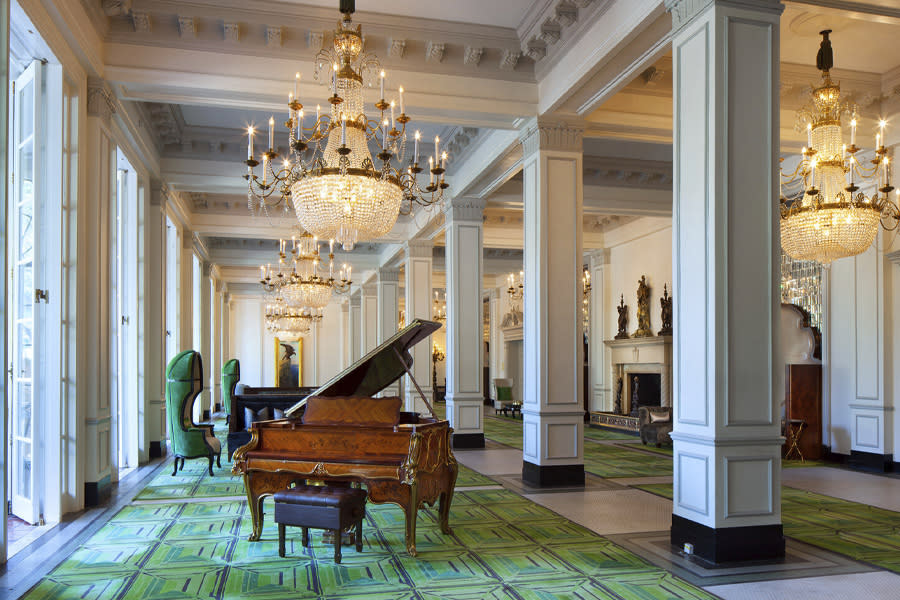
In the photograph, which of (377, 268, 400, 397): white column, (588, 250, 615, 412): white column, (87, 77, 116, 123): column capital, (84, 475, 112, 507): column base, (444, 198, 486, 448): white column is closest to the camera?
(84, 475, 112, 507): column base

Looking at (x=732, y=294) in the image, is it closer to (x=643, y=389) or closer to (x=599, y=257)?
(x=643, y=389)

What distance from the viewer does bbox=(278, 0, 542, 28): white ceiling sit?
6.76m

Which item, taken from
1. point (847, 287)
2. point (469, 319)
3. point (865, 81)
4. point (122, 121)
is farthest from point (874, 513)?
point (122, 121)

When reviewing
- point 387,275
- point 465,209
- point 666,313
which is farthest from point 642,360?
point 387,275

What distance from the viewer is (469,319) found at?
38.0 feet

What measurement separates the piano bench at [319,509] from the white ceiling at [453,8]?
4492 mm

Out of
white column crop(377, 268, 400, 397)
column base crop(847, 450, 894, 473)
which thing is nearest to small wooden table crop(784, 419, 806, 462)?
column base crop(847, 450, 894, 473)

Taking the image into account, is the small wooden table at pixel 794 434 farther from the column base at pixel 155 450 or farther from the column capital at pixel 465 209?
the column base at pixel 155 450

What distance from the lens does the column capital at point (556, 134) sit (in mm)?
7996

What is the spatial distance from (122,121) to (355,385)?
4.40 meters

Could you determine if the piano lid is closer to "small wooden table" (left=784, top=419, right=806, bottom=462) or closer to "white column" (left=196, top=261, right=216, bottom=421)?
"small wooden table" (left=784, top=419, right=806, bottom=462)

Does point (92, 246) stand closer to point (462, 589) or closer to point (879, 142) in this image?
point (462, 589)

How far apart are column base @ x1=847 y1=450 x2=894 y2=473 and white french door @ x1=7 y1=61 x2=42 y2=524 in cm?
951

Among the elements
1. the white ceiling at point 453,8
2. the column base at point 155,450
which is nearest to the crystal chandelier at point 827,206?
the white ceiling at point 453,8
